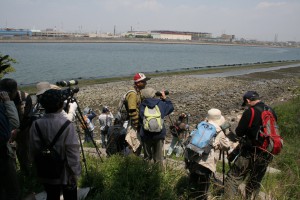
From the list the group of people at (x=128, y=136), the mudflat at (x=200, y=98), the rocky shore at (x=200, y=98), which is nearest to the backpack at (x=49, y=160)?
the group of people at (x=128, y=136)

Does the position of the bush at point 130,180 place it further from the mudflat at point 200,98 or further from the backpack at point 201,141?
the mudflat at point 200,98

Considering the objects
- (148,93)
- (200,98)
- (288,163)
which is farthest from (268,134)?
(200,98)

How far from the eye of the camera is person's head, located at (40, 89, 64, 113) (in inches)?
114

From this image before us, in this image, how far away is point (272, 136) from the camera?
3.66 meters

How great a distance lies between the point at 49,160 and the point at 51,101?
588 mm

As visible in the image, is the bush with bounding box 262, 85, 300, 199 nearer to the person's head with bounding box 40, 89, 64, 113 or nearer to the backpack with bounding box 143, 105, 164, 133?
the backpack with bounding box 143, 105, 164, 133

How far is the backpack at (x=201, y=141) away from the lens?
3658mm

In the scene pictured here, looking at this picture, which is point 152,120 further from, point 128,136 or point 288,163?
point 288,163

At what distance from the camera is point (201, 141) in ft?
12.0

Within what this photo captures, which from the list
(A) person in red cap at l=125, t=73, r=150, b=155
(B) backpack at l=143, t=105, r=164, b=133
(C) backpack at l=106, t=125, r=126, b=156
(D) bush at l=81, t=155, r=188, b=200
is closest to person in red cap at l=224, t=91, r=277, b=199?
(D) bush at l=81, t=155, r=188, b=200

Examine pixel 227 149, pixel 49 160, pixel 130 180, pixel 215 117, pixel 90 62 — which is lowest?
pixel 90 62

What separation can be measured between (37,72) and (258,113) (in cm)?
3734

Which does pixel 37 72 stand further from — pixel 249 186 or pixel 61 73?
pixel 249 186

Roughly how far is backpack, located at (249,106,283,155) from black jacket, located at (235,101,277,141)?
35mm
